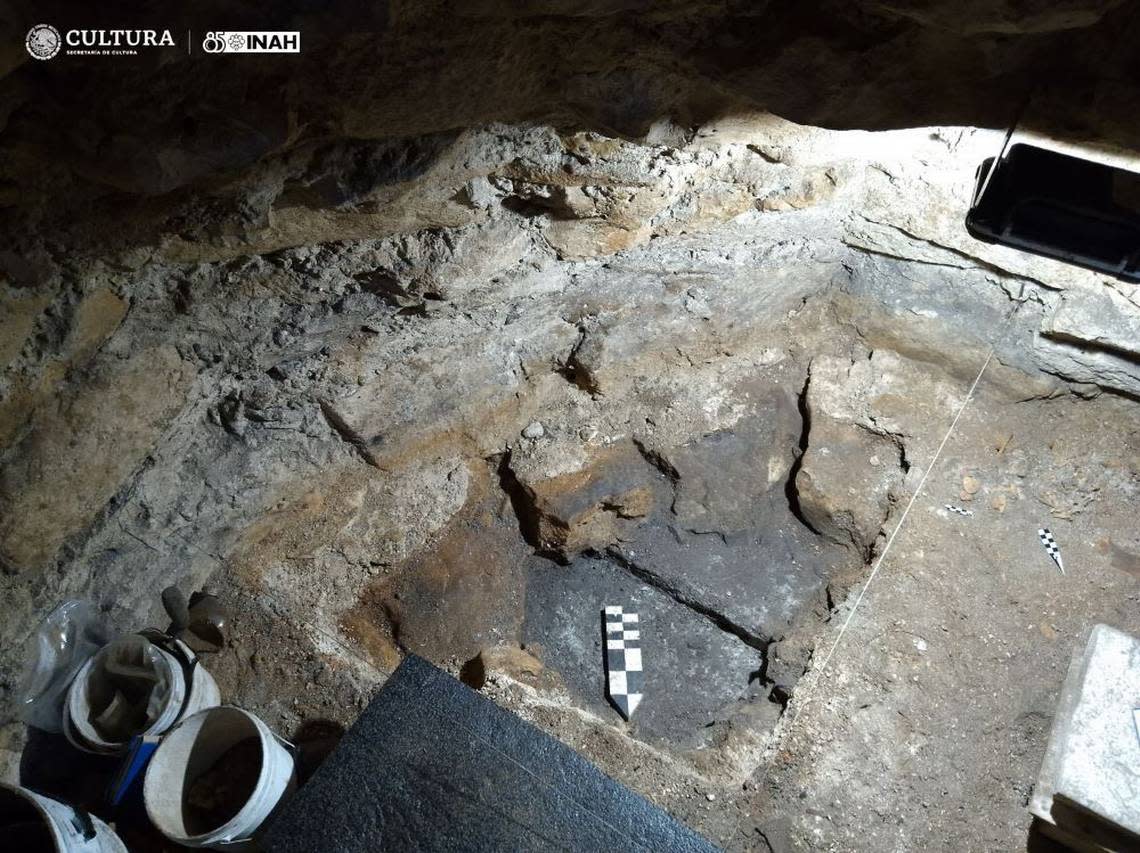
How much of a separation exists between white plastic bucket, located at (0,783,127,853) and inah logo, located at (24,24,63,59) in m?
1.43

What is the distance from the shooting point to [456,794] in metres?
1.71

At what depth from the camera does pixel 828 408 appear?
10.3ft

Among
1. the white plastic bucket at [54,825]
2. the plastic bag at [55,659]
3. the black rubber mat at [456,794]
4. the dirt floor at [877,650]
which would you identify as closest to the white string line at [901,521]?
the dirt floor at [877,650]

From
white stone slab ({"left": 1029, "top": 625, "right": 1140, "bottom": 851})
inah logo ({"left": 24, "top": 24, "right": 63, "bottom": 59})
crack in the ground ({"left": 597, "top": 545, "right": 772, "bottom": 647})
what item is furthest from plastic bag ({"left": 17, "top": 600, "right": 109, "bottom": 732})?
white stone slab ({"left": 1029, "top": 625, "right": 1140, "bottom": 851})

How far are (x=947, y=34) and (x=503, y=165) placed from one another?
934 millimetres

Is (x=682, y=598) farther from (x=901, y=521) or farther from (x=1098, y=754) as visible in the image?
(x=1098, y=754)

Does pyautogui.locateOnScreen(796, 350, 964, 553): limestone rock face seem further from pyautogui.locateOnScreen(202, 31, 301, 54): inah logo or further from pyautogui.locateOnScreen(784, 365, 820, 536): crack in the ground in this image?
pyautogui.locateOnScreen(202, 31, 301, 54): inah logo

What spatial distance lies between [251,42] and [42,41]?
25cm

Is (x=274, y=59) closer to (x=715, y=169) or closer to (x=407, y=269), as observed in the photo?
(x=407, y=269)

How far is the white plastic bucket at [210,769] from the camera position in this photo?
1.84 meters

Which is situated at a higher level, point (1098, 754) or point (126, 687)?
point (1098, 754)

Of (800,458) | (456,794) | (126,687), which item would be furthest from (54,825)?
(800,458)

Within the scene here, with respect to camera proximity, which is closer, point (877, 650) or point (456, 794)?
point (456, 794)

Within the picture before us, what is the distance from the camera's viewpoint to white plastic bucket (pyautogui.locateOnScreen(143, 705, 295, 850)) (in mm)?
1838
